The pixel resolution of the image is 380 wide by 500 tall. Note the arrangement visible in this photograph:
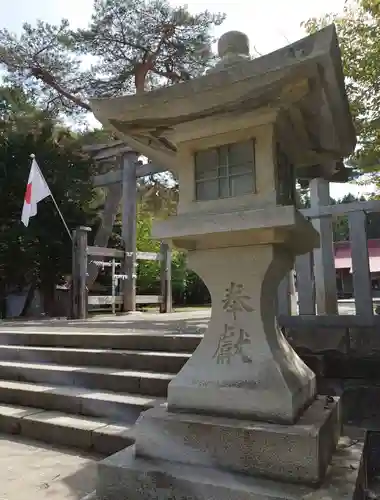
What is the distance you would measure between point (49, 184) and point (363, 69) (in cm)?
891

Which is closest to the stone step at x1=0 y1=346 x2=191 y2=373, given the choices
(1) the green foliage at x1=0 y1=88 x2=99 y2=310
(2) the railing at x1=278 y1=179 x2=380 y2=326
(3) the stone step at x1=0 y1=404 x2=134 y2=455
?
(3) the stone step at x1=0 y1=404 x2=134 y2=455

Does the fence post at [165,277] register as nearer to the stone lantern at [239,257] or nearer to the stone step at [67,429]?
the stone step at [67,429]

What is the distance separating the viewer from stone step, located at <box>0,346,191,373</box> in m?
3.68

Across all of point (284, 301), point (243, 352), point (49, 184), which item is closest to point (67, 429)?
point (243, 352)

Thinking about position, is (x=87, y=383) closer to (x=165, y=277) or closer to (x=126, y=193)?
(x=165, y=277)

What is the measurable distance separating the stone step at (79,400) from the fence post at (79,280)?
4645mm

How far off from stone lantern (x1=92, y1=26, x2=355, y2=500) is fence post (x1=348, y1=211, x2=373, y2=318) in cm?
95

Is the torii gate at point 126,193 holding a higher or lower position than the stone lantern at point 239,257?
higher

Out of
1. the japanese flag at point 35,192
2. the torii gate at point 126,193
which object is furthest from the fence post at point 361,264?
the torii gate at point 126,193

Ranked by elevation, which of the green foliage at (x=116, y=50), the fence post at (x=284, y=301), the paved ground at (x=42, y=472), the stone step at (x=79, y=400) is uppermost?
the green foliage at (x=116, y=50)

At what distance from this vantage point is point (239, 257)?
239 centimetres

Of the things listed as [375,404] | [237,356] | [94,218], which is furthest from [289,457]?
[94,218]

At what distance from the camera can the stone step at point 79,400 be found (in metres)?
3.17

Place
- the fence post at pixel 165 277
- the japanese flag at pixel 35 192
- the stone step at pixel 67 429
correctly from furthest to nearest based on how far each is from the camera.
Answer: the fence post at pixel 165 277
the japanese flag at pixel 35 192
the stone step at pixel 67 429
